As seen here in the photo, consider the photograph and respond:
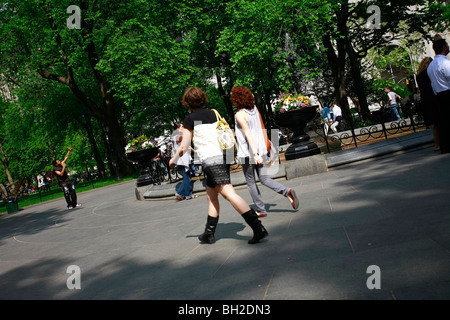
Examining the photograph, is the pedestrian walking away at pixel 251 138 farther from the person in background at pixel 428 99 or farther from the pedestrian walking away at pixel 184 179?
the pedestrian walking away at pixel 184 179

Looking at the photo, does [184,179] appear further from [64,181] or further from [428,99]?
[64,181]

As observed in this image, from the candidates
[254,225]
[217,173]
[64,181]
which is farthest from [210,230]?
[64,181]

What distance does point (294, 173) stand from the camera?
1040 centimetres

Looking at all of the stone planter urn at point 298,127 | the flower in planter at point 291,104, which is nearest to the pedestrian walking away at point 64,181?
the flower in planter at point 291,104

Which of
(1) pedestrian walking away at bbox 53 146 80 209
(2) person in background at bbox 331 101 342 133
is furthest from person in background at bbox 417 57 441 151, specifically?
(2) person in background at bbox 331 101 342 133

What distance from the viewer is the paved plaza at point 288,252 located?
3352 millimetres

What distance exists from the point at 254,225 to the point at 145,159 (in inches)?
370

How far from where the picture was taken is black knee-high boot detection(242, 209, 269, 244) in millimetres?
4914

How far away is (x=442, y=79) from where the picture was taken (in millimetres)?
7863
